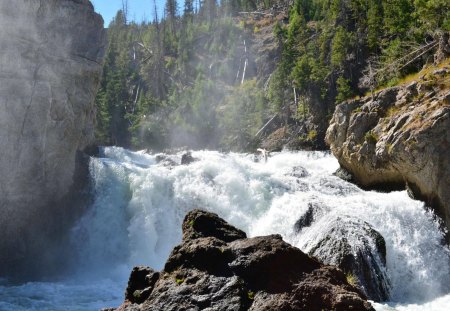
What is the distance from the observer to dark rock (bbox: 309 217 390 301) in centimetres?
1823

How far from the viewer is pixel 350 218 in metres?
20.4

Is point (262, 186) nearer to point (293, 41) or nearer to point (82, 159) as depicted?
point (82, 159)

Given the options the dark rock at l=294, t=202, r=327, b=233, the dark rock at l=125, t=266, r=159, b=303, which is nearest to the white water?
the dark rock at l=294, t=202, r=327, b=233

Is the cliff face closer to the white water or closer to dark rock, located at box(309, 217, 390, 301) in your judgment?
the white water

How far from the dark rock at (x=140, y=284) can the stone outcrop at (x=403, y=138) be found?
18.5m

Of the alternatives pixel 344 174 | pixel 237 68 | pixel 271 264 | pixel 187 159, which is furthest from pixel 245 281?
pixel 237 68

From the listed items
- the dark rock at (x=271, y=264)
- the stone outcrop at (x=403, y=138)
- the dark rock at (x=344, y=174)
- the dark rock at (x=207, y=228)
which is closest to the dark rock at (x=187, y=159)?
the stone outcrop at (x=403, y=138)

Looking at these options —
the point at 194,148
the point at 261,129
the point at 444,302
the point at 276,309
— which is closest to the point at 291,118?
the point at 261,129

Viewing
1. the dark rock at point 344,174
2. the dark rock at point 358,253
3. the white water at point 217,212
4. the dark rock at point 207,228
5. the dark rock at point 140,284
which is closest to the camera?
the dark rock at point 140,284

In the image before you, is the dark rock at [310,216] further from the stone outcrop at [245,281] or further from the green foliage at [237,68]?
the stone outcrop at [245,281]

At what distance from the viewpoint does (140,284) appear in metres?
8.48

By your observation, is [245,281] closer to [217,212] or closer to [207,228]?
[207,228]

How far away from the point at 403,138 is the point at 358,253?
29.4 feet

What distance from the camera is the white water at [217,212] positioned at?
20.6 metres
